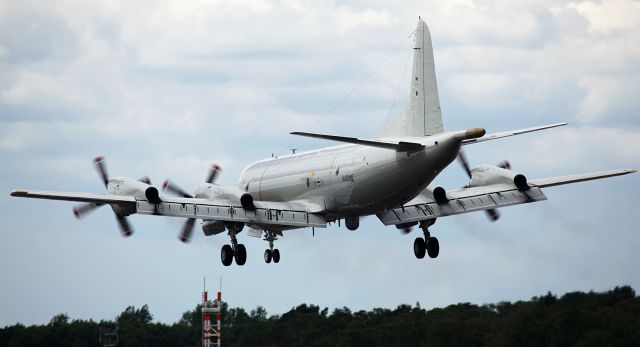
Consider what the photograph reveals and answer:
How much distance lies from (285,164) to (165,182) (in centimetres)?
571

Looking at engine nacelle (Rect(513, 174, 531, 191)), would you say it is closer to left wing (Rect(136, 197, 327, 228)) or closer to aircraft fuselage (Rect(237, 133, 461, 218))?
aircraft fuselage (Rect(237, 133, 461, 218))

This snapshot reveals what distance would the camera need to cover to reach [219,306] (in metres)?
83.4

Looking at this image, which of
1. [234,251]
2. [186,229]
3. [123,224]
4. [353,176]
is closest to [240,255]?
[234,251]

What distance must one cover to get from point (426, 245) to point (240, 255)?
8273 mm

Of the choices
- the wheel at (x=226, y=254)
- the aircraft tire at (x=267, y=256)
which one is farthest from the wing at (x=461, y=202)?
the wheel at (x=226, y=254)

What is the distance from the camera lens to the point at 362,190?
57781mm

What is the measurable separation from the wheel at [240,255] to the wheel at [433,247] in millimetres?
8199

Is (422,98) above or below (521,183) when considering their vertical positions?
above

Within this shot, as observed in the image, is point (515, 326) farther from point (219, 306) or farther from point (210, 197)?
point (219, 306)

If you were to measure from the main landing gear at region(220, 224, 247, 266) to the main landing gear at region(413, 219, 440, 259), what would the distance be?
25.1 feet

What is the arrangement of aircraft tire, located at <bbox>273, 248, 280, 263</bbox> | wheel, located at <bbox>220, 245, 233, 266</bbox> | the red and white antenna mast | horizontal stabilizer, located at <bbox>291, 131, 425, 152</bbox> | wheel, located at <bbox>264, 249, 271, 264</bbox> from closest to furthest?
horizontal stabilizer, located at <bbox>291, 131, 425, 152</bbox>
wheel, located at <bbox>220, 245, 233, 266</bbox>
wheel, located at <bbox>264, 249, 271, 264</bbox>
aircraft tire, located at <bbox>273, 248, 280, 263</bbox>
the red and white antenna mast

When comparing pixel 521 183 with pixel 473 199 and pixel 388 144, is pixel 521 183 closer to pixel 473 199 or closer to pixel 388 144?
pixel 473 199

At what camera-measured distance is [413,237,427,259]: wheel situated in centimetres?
6097

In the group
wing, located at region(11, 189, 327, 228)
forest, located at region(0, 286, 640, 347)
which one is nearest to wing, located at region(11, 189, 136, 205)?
wing, located at region(11, 189, 327, 228)
